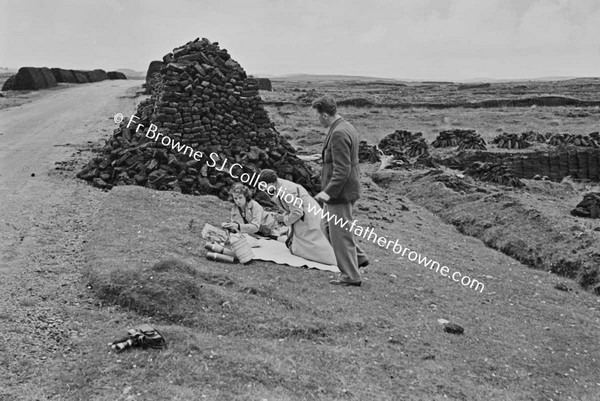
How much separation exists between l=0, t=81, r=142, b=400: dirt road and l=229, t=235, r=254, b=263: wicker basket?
2112 mm

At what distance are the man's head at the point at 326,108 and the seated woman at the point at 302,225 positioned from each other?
1295mm

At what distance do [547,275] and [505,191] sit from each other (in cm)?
663

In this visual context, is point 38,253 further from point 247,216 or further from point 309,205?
point 309,205

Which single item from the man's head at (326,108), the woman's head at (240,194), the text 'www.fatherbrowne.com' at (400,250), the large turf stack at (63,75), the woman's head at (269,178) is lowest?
the text 'www.fatherbrowne.com' at (400,250)

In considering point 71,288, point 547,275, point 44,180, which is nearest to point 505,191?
point 547,275

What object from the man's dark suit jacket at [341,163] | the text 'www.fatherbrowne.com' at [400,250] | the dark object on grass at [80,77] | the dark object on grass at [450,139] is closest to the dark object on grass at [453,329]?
the text 'www.fatherbrowne.com' at [400,250]

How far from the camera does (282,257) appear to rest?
8.37 meters

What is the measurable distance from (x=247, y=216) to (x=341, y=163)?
2.27 m

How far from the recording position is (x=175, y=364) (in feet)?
16.7

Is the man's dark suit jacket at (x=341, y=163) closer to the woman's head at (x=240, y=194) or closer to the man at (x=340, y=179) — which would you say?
the man at (x=340, y=179)

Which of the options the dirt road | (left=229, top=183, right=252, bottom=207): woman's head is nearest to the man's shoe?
(left=229, top=183, right=252, bottom=207): woman's head

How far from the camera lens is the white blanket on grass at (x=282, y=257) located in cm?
823

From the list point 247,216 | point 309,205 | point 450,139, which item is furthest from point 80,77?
point 309,205

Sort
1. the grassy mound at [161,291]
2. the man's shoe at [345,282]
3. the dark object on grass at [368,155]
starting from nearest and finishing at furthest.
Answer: the grassy mound at [161,291] → the man's shoe at [345,282] → the dark object on grass at [368,155]
